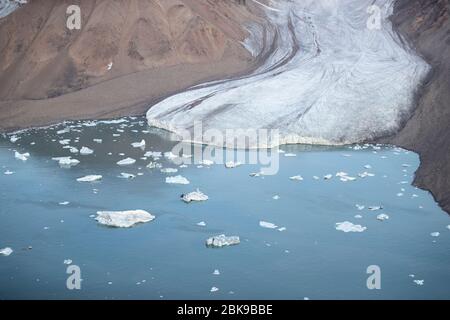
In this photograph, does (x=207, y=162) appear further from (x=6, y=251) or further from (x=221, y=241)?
(x=6, y=251)

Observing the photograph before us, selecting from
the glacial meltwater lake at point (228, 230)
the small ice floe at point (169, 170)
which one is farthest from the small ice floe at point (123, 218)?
the small ice floe at point (169, 170)

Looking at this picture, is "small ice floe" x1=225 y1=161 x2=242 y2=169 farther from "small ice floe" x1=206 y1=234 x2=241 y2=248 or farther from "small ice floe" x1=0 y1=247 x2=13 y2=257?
"small ice floe" x1=0 y1=247 x2=13 y2=257

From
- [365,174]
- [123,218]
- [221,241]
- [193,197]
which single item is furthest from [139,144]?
[221,241]

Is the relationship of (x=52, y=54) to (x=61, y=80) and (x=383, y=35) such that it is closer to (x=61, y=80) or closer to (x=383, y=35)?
(x=61, y=80)

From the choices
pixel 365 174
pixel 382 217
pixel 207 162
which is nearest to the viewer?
pixel 382 217

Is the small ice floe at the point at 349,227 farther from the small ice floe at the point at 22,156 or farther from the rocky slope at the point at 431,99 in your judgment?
the small ice floe at the point at 22,156

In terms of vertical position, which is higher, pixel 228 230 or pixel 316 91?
pixel 316 91

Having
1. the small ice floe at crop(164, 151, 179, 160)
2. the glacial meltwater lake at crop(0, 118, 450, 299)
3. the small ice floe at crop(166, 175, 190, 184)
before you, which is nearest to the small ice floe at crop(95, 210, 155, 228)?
the glacial meltwater lake at crop(0, 118, 450, 299)

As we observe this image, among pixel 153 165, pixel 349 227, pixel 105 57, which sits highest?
pixel 105 57
